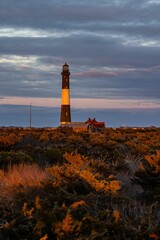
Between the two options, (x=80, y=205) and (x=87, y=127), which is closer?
(x=80, y=205)

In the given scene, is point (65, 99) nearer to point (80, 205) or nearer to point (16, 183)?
point (16, 183)

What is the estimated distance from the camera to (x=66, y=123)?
61.3 meters

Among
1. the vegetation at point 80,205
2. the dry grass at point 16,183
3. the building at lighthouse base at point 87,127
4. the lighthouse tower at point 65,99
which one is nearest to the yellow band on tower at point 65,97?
the lighthouse tower at point 65,99

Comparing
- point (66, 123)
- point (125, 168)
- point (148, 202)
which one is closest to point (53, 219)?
point (148, 202)

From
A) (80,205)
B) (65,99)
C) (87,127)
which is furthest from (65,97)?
(80,205)

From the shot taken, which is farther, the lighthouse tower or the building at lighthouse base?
the lighthouse tower

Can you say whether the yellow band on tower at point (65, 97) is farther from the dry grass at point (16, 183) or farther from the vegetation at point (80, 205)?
the dry grass at point (16, 183)

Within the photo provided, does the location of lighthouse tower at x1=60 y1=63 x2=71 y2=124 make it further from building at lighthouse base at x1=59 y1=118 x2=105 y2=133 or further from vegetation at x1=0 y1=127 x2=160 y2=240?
vegetation at x1=0 y1=127 x2=160 y2=240

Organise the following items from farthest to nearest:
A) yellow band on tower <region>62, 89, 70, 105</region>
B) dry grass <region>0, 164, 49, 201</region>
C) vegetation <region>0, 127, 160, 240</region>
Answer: yellow band on tower <region>62, 89, 70, 105</region>, dry grass <region>0, 164, 49, 201</region>, vegetation <region>0, 127, 160, 240</region>

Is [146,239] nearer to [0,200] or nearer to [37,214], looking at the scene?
[37,214]

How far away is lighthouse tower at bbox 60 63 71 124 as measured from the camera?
60.3 metres

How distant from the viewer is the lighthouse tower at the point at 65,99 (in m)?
60.3

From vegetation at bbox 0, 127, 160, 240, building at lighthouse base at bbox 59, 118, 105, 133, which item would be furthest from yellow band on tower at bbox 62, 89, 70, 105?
vegetation at bbox 0, 127, 160, 240

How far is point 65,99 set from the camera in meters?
60.4
